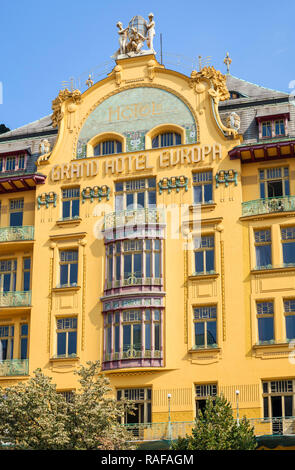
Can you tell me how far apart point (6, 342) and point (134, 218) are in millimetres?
10582

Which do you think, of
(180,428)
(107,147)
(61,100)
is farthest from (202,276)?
(61,100)

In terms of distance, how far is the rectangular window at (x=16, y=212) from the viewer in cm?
5053

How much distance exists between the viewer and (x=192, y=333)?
1745 inches

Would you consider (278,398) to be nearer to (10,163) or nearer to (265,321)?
(265,321)

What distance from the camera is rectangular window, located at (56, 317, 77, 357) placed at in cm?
4612

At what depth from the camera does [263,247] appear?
148 ft

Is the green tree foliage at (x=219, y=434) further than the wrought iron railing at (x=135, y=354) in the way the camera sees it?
No

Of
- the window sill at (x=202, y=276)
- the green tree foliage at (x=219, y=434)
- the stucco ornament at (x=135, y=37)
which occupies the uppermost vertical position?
the stucco ornament at (x=135, y=37)

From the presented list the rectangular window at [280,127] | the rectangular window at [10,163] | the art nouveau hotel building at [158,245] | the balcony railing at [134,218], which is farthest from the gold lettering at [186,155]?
the rectangular window at [10,163]

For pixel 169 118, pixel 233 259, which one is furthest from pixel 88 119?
pixel 233 259

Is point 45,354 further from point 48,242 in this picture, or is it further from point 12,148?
point 12,148

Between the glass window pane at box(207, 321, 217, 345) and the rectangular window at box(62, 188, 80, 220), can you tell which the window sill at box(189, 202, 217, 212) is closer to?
the glass window pane at box(207, 321, 217, 345)

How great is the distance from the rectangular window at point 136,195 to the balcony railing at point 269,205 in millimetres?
5434

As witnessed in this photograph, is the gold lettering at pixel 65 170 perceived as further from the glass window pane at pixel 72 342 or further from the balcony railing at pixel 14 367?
the balcony railing at pixel 14 367
